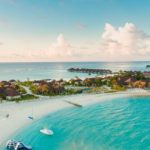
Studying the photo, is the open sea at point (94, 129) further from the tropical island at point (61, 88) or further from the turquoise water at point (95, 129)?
the tropical island at point (61, 88)

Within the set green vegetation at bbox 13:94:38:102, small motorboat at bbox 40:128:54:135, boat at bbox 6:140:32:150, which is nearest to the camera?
boat at bbox 6:140:32:150

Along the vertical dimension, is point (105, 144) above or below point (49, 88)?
below

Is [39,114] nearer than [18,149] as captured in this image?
No

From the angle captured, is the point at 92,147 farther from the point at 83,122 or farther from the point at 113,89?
the point at 113,89

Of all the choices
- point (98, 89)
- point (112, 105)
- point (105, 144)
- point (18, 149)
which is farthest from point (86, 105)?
point (18, 149)

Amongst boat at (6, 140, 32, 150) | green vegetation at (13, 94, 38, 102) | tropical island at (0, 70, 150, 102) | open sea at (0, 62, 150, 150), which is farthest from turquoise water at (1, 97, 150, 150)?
tropical island at (0, 70, 150, 102)

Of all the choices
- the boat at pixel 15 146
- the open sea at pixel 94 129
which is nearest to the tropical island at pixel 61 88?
the open sea at pixel 94 129

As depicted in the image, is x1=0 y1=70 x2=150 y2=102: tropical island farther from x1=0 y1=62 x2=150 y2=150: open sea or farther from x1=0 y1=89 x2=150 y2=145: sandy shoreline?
x1=0 y1=62 x2=150 y2=150: open sea
